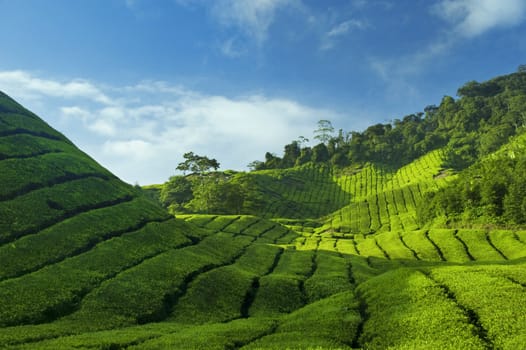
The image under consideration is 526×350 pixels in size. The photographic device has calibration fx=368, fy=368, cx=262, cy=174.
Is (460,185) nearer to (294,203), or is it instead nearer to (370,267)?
(370,267)

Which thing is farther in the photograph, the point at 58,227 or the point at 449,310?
the point at 58,227

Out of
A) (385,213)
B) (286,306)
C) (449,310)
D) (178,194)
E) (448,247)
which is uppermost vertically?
(178,194)

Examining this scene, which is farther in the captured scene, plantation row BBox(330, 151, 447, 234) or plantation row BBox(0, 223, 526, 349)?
plantation row BBox(330, 151, 447, 234)

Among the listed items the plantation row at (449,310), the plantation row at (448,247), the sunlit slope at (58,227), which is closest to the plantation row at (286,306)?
the plantation row at (449,310)

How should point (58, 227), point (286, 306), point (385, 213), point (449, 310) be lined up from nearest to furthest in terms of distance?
point (449, 310) → point (286, 306) → point (58, 227) → point (385, 213)

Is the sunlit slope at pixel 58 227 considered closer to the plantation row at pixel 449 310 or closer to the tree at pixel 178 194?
the plantation row at pixel 449 310

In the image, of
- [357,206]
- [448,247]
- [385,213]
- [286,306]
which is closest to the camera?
[286,306]

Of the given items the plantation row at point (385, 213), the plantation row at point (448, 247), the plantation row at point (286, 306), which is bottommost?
the plantation row at point (286, 306)

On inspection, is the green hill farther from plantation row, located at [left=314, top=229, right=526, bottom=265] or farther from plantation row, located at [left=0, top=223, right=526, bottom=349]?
plantation row, located at [left=314, top=229, right=526, bottom=265]

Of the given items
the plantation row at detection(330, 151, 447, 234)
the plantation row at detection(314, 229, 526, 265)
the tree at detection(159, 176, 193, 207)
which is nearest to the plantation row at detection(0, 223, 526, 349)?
the plantation row at detection(314, 229, 526, 265)

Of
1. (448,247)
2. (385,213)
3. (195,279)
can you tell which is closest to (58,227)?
(195,279)

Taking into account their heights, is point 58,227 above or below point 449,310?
above

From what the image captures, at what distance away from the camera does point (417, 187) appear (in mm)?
156000

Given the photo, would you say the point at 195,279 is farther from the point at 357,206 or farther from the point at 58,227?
the point at 357,206
